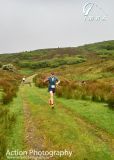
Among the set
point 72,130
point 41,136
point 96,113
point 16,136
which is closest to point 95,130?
point 72,130

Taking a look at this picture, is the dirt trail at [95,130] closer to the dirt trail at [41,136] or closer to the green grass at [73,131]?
the dirt trail at [41,136]

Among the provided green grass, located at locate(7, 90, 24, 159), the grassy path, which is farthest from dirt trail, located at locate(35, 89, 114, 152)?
green grass, located at locate(7, 90, 24, 159)

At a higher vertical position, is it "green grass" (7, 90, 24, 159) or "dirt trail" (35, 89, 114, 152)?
"green grass" (7, 90, 24, 159)

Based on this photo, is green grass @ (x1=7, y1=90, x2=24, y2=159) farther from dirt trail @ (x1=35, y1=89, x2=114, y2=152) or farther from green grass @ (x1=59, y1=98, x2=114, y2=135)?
green grass @ (x1=59, y1=98, x2=114, y2=135)

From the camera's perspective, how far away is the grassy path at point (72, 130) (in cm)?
1145

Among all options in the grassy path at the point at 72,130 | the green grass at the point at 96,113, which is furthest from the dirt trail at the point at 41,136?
the green grass at the point at 96,113

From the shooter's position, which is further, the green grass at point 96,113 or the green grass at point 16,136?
the green grass at point 96,113

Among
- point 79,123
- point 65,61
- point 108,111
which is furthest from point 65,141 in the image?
point 65,61

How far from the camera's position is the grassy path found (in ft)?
37.6

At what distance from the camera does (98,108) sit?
20219 mm

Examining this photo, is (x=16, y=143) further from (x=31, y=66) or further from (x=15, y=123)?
(x=31, y=66)

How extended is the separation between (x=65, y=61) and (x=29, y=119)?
12599 cm

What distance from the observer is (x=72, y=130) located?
14.2 meters

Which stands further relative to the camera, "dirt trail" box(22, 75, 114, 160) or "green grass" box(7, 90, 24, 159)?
"dirt trail" box(22, 75, 114, 160)
